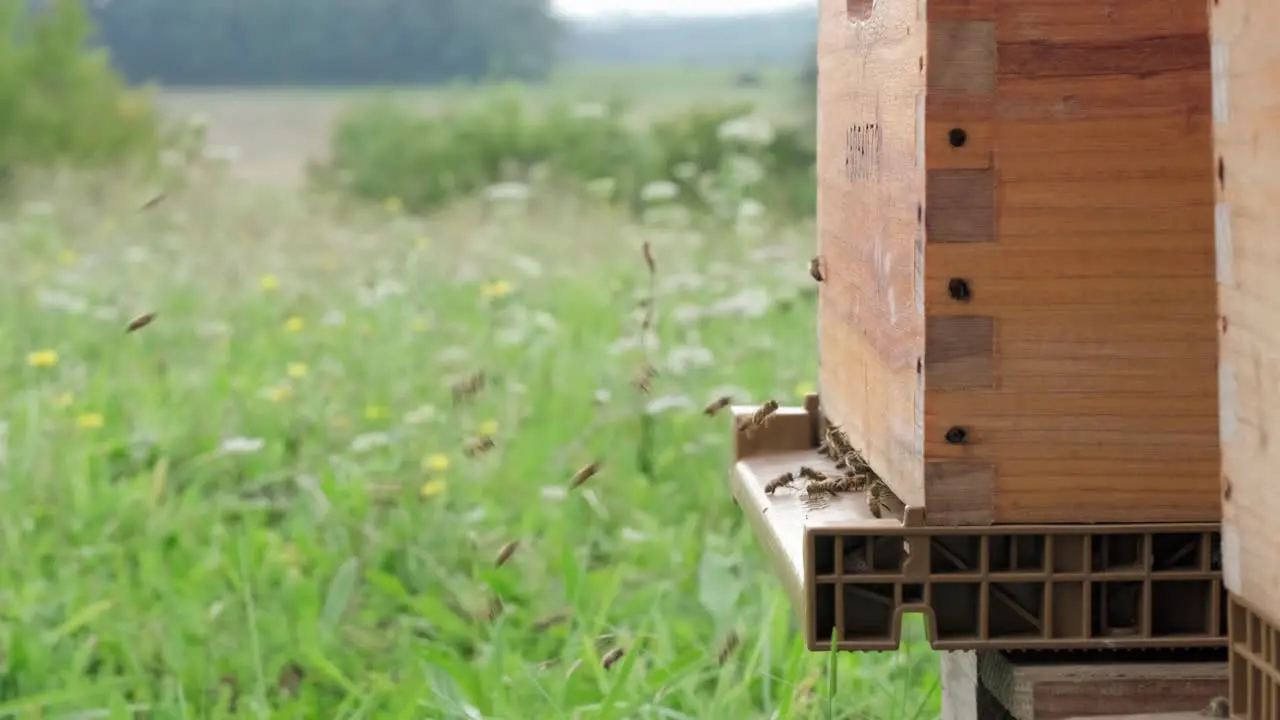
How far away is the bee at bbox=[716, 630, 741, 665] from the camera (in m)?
2.94

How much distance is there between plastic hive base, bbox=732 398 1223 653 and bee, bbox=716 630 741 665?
3.57ft

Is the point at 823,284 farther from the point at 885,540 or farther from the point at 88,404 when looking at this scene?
the point at 88,404

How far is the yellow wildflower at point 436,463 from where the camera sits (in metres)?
4.16

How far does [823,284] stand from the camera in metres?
2.62

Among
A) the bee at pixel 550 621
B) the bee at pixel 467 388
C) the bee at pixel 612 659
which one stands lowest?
the bee at pixel 550 621

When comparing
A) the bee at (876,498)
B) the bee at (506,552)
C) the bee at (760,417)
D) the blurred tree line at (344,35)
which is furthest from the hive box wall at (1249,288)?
the blurred tree line at (344,35)

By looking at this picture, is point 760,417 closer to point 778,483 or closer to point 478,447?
point 778,483

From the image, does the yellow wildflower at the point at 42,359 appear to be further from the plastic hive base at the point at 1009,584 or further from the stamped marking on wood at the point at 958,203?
the stamped marking on wood at the point at 958,203

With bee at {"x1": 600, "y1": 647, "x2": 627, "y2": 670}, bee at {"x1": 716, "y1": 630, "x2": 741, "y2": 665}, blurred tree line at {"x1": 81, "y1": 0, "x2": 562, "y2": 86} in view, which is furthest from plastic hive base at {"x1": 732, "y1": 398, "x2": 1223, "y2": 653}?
blurred tree line at {"x1": 81, "y1": 0, "x2": 562, "y2": 86}

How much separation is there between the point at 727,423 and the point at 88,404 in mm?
2095

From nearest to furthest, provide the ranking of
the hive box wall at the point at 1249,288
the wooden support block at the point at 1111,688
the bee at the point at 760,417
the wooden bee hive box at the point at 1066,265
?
the hive box wall at the point at 1249,288
the wooden bee hive box at the point at 1066,265
the wooden support block at the point at 1111,688
the bee at the point at 760,417

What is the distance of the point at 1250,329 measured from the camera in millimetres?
1462

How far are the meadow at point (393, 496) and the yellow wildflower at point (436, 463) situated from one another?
20 millimetres

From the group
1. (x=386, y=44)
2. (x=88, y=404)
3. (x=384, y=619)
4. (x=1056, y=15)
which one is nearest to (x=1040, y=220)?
(x=1056, y=15)
